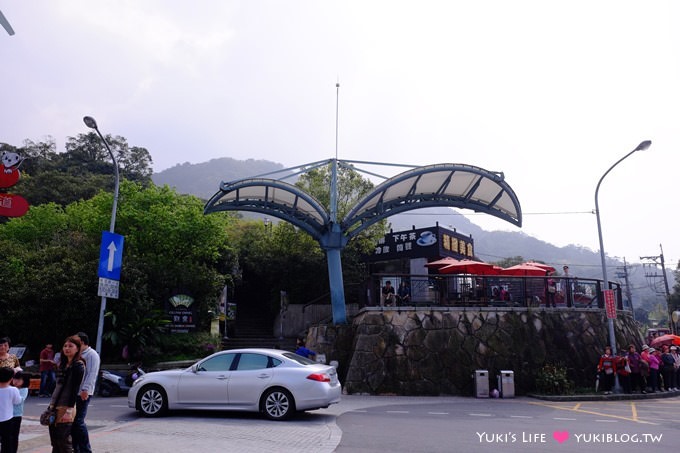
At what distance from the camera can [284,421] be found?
984cm

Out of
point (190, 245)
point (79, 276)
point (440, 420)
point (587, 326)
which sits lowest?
point (440, 420)

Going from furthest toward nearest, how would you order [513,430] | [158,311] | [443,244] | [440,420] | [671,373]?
[443,244]
[158,311]
[671,373]
[440,420]
[513,430]

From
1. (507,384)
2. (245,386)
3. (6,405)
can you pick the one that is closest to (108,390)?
(245,386)

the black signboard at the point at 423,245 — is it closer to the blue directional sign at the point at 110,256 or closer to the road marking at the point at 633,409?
the road marking at the point at 633,409

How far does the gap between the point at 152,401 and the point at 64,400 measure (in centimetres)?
487

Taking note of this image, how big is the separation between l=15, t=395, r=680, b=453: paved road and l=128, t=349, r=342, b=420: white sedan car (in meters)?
0.30

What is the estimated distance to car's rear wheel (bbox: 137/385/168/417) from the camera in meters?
10.4

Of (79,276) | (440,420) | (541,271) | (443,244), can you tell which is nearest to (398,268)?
(443,244)

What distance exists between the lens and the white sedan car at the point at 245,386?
9867 millimetres

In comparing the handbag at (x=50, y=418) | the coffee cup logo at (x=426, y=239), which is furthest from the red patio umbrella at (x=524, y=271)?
the handbag at (x=50, y=418)

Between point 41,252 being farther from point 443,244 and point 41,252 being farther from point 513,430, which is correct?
point 443,244

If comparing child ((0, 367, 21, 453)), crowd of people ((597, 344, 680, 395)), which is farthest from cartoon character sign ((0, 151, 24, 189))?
crowd of people ((597, 344, 680, 395))

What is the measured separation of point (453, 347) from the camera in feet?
57.8

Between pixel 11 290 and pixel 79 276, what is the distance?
2.55 m
